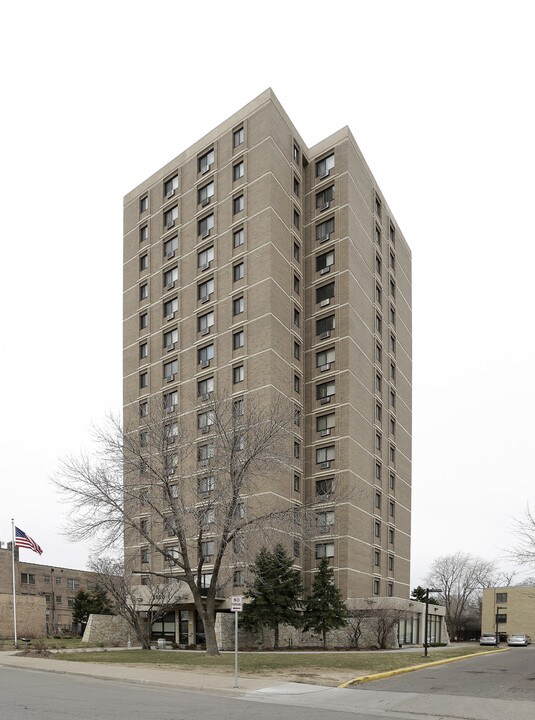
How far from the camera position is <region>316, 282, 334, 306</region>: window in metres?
62.5

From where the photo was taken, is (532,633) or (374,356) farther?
(532,633)

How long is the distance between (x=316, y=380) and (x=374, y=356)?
719 centimetres

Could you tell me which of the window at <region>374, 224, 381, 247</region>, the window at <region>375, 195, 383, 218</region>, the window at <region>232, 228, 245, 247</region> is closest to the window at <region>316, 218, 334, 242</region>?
the window at <region>374, 224, 381, 247</region>

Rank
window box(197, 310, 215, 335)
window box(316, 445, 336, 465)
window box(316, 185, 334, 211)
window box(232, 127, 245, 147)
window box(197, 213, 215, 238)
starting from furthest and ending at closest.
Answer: window box(316, 185, 334, 211) < window box(197, 213, 215, 238) < window box(232, 127, 245, 147) < window box(197, 310, 215, 335) < window box(316, 445, 336, 465)

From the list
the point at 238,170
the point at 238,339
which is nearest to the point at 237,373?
the point at 238,339

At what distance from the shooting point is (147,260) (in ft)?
230

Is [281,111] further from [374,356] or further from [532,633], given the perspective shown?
[532,633]

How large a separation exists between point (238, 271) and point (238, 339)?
587 cm

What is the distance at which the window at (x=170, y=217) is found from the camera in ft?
224

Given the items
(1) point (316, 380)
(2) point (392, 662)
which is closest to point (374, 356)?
(1) point (316, 380)

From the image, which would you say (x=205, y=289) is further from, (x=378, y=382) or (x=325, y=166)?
(x=378, y=382)

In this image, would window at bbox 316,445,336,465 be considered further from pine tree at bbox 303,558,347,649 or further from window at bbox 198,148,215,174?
window at bbox 198,148,215,174

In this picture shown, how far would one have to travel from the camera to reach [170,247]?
68000mm

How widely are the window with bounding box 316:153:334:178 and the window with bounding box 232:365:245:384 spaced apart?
786 inches
